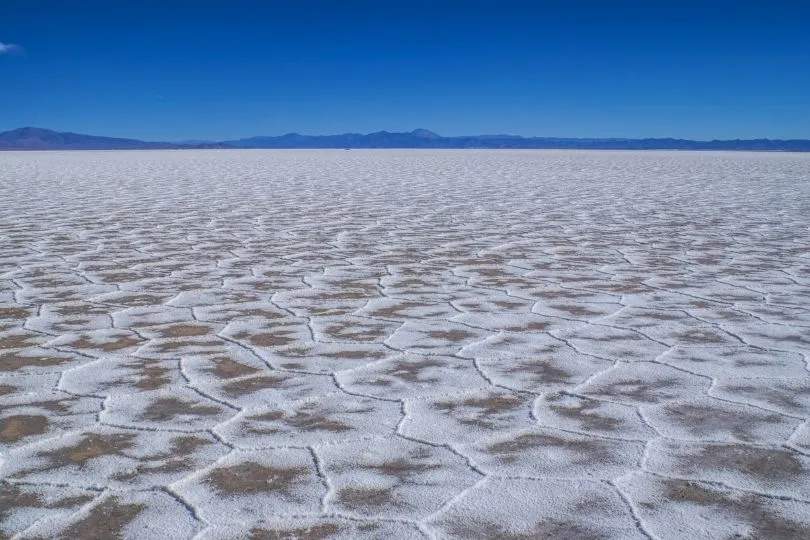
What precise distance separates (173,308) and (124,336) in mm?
439

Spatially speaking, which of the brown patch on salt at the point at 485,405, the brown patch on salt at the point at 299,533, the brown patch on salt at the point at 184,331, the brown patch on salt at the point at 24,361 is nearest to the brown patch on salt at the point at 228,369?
the brown patch on salt at the point at 184,331

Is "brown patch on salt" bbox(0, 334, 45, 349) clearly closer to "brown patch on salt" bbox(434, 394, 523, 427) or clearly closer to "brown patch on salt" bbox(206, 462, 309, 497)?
"brown patch on salt" bbox(206, 462, 309, 497)

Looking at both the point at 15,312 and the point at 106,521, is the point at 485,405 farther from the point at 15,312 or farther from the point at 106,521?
the point at 15,312

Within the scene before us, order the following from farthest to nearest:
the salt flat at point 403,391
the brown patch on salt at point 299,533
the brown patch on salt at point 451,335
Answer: the brown patch on salt at point 451,335 < the salt flat at point 403,391 < the brown patch on salt at point 299,533

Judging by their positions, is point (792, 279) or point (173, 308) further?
point (792, 279)

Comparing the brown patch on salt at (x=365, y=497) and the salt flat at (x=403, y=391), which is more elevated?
the brown patch on salt at (x=365, y=497)

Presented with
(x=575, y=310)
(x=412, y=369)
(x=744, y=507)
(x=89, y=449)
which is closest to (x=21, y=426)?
(x=89, y=449)

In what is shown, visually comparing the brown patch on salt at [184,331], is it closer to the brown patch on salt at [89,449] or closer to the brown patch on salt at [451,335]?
the brown patch on salt at [451,335]

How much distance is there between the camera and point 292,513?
1.57 m

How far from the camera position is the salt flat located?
1593mm

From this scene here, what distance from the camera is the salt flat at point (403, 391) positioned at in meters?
1.59

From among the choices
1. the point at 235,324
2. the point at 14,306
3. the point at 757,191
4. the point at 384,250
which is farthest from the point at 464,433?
the point at 757,191

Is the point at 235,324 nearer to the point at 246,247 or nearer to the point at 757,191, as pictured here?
the point at 246,247

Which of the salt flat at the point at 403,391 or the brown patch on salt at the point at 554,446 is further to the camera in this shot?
the brown patch on salt at the point at 554,446
